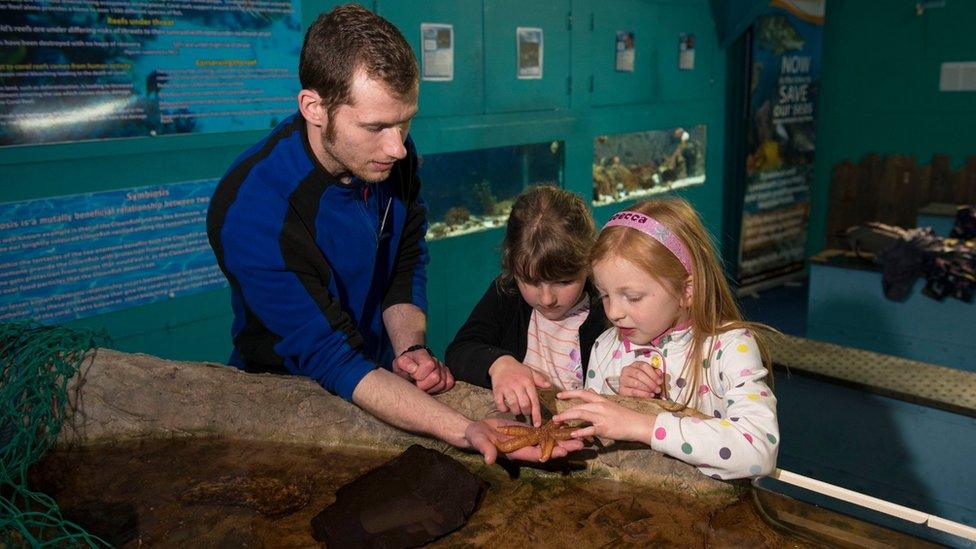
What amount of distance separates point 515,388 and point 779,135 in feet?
25.4

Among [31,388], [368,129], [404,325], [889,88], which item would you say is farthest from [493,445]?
[889,88]

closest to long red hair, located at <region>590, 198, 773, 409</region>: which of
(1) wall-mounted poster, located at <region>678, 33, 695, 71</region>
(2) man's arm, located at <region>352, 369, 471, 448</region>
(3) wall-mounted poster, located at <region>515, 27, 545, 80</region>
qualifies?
(2) man's arm, located at <region>352, 369, 471, 448</region>

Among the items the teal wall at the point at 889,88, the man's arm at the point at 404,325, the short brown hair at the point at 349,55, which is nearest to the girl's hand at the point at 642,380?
the man's arm at the point at 404,325

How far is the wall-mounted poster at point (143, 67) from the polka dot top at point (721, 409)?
3115 millimetres

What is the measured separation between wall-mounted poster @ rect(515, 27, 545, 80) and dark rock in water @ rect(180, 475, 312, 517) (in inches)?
182

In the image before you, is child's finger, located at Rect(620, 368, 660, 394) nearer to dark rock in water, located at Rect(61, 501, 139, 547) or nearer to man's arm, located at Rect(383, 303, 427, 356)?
man's arm, located at Rect(383, 303, 427, 356)

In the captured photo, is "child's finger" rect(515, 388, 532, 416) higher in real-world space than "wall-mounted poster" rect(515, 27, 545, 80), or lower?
lower

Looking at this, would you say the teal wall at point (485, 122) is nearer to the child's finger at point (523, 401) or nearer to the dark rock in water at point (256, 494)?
the dark rock in water at point (256, 494)

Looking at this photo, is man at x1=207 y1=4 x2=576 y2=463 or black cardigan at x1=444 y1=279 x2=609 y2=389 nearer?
man at x1=207 y1=4 x2=576 y2=463

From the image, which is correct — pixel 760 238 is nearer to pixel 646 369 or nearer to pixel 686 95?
pixel 686 95

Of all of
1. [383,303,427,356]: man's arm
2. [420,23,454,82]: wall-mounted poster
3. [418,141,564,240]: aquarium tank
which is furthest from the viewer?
[418,141,564,240]: aquarium tank

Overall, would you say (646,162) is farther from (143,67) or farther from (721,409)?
→ (721,409)

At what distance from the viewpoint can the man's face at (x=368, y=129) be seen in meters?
2.30

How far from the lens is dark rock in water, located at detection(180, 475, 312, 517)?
238 cm
